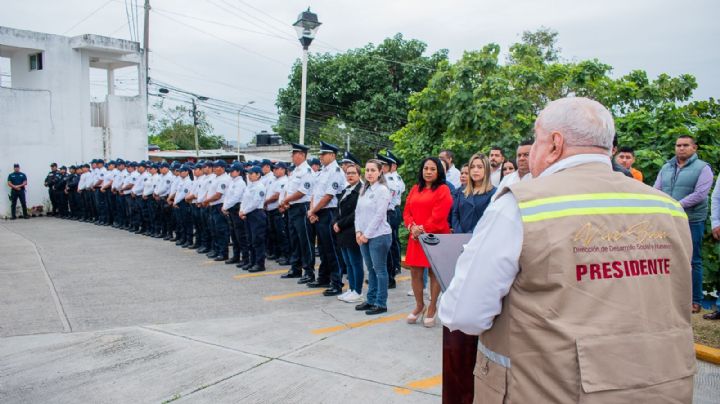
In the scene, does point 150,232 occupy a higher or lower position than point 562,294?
lower

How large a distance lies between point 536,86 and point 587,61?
1.34m

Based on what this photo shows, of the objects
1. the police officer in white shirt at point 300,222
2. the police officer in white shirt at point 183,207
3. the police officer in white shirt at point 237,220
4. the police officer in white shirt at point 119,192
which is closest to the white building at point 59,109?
the police officer in white shirt at point 119,192

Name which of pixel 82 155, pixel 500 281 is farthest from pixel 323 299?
pixel 82 155

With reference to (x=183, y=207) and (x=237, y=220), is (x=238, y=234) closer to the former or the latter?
(x=237, y=220)

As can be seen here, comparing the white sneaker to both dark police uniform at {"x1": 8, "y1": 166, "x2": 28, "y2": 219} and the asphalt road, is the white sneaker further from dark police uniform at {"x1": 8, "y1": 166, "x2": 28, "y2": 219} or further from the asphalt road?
dark police uniform at {"x1": 8, "y1": 166, "x2": 28, "y2": 219}

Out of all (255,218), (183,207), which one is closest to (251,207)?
(255,218)

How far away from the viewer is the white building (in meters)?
18.5

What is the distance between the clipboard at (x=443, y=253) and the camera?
2.25 m

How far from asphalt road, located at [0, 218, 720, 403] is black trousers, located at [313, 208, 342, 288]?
413mm

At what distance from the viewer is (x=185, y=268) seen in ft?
31.0

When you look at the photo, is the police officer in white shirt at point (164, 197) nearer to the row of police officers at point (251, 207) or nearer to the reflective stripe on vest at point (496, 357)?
the row of police officers at point (251, 207)

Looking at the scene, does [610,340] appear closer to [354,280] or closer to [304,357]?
[304,357]

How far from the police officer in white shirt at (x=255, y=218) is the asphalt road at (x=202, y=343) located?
0.40 metres

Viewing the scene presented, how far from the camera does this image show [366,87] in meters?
30.2
